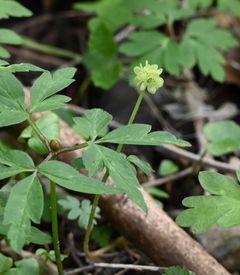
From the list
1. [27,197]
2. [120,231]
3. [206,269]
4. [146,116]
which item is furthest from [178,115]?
[27,197]

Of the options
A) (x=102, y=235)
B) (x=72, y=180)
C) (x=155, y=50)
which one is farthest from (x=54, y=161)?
(x=155, y=50)

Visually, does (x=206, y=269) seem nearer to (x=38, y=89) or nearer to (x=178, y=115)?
(x=38, y=89)

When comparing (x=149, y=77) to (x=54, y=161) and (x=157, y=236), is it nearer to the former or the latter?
(x=54, y=161)

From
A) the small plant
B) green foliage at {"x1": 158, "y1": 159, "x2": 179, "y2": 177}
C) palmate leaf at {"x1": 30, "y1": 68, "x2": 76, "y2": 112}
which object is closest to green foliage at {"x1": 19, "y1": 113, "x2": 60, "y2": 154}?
the small plant

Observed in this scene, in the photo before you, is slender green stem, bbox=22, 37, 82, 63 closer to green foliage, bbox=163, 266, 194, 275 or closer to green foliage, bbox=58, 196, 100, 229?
green foliage, bbox=58, 196, 100, 229

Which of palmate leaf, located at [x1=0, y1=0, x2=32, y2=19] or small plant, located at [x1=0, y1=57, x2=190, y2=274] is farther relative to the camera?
palmate leaf, located at [x1=0, y1=0, x2=32, y2=19]

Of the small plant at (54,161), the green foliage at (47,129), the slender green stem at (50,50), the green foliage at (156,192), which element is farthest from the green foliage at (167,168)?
the slender green stem at (50,50)

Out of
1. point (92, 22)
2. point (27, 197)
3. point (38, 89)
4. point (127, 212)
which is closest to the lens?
point (27, 197)
